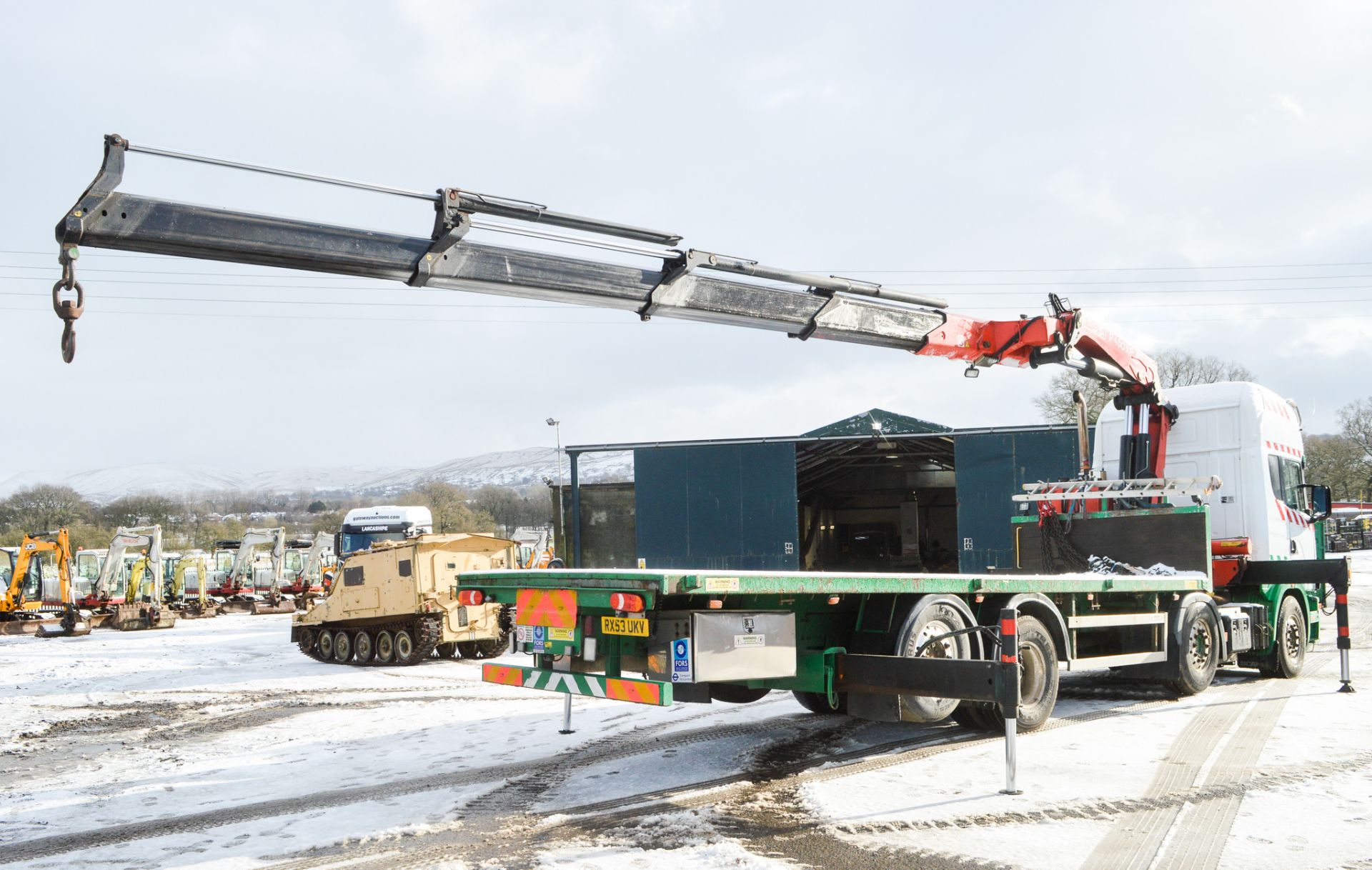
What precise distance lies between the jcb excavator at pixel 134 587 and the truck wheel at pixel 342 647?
1053cm

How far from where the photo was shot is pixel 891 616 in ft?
22.4

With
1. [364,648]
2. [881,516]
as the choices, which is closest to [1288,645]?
[364,648]

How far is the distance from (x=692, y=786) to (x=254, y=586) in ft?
94.6

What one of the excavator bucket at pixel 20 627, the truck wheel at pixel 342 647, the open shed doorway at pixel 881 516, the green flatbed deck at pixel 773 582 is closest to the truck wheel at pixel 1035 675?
the green flatbed deck at pixel 773 582

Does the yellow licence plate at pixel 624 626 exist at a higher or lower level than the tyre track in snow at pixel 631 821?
higher

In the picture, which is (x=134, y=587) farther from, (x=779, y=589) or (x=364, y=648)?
(x=779, y=589)

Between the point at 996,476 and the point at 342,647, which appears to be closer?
the point at 342,647

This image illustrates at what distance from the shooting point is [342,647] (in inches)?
683

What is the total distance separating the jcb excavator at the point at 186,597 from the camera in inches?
1141

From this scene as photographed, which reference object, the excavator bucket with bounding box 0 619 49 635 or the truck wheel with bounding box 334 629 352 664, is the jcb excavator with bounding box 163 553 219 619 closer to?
the excavator bucket with bounding box 0 619 49 635

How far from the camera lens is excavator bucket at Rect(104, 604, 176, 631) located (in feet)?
83.2

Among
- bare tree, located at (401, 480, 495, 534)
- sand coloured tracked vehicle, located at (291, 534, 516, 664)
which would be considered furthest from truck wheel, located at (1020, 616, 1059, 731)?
bare tree, located at (401, 480, 495, 534)

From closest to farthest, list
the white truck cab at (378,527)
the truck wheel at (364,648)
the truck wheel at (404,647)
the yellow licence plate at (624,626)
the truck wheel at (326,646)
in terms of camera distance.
A: 1. the yellow licence plate at (624,626)
2. the truck wheel at (404,647)
3. the truck wheel at (364,648)
4. the truck wheel at (326,646)
5. the white truck cab at (378,527)

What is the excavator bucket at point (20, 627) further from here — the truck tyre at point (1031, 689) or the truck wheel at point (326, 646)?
the truck tyre at point (1031, 689)
